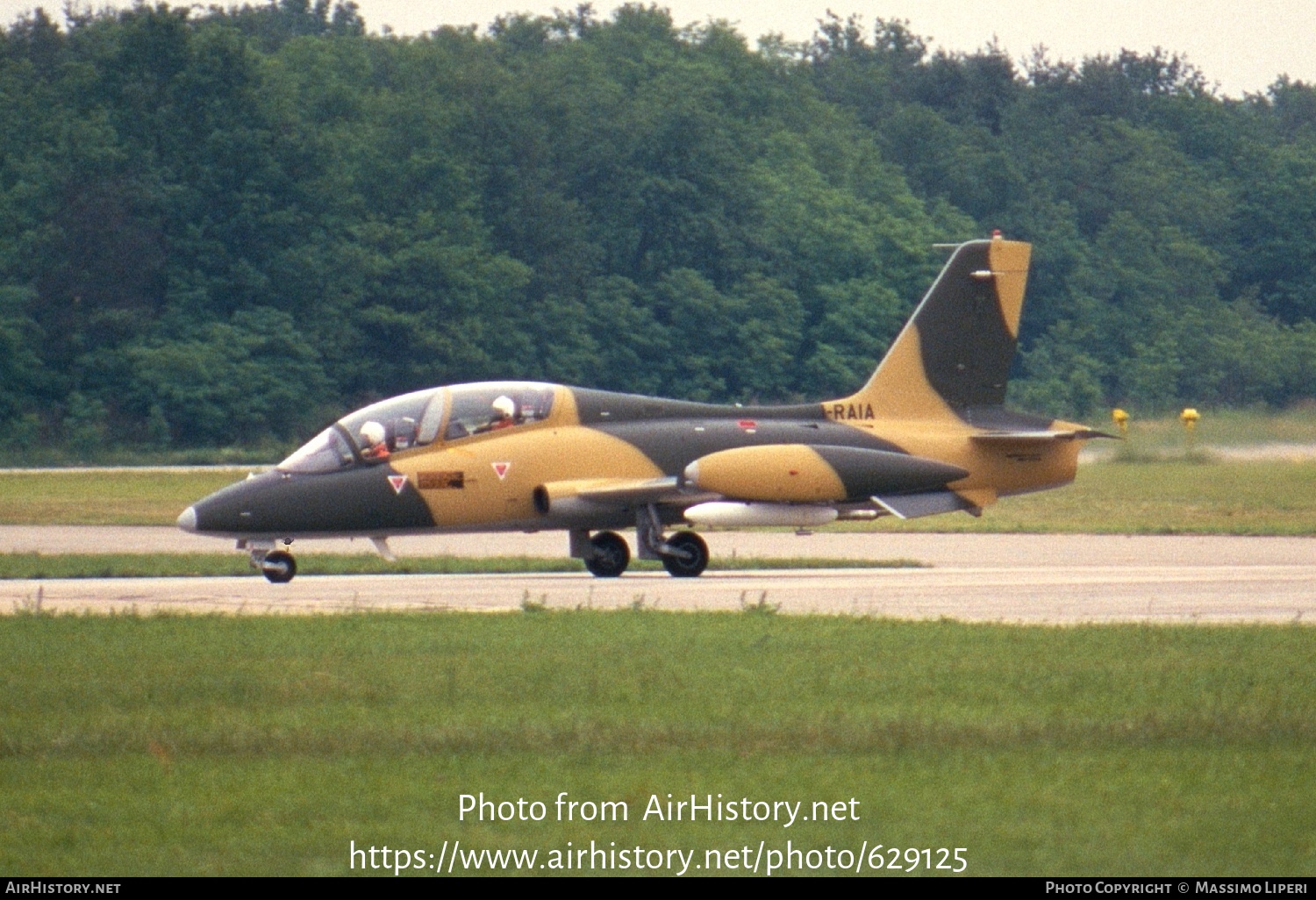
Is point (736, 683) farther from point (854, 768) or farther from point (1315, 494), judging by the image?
point (1315, 494)

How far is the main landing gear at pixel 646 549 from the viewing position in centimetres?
2238

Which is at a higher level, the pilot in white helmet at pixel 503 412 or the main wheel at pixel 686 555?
the pilot in white helmet at pixel 503 412

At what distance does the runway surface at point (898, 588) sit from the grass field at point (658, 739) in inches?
87.8

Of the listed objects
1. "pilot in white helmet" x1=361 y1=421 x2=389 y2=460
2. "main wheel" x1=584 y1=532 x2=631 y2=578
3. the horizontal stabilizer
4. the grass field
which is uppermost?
"pilot in white helmet" x1=361 y1=421 x2=389 y2=460

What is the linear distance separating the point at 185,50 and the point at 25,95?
6803mm

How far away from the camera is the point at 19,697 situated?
12617mm

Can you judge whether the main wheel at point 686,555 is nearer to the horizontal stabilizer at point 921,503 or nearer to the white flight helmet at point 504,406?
the horizontal stabilizer at point 921,503

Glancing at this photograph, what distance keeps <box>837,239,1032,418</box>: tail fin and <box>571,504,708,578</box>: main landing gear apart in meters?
2.82

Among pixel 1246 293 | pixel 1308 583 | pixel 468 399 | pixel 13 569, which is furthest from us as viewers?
pixel 1246 293

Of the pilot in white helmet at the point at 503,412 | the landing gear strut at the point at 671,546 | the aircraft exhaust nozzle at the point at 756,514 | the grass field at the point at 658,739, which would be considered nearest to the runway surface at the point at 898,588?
the landing gear strut at the point at 671,546

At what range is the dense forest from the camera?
208 feet

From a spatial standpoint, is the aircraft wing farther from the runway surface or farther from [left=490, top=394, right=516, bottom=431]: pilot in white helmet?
[left=490, top=394, right=516, bottom=431]: pilot in white helmet

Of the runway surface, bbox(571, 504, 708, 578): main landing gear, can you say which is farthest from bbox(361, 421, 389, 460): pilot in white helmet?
bbox(571, 504, 708, 578): main landing gear

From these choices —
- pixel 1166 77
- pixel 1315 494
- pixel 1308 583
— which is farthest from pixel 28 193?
pixel 1166 77
